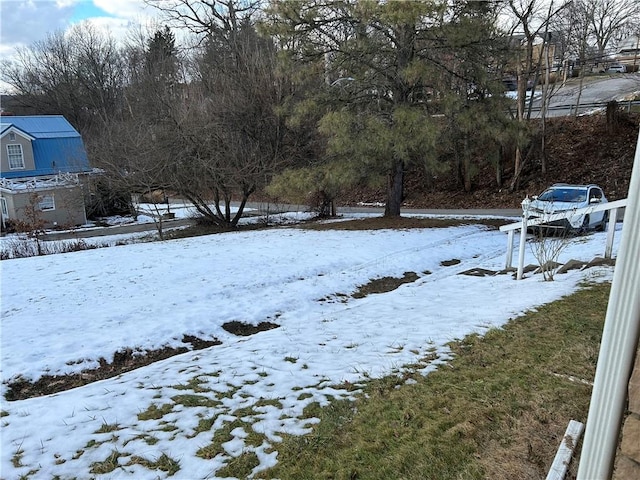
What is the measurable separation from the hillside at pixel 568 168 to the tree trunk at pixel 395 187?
7.74 m

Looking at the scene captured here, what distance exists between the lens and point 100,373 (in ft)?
19.5

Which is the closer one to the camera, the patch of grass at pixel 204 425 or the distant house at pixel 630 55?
the patch of grass at pixel 204 425

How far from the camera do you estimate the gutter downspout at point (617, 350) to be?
170 centimetres

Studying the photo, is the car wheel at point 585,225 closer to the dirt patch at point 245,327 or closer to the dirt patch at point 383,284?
the dirt patch at point 383,284

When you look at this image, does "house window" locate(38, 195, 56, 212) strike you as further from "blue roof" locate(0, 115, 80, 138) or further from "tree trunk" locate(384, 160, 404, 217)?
"tree trunk" locate(384, 160, 404, 217)

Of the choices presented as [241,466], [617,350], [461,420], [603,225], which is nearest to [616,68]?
[603,225]

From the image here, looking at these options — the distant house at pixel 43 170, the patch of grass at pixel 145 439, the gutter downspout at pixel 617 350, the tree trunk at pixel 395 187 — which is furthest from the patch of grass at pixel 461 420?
the distant house at pixel 43 170

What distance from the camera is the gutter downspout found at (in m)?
1.70

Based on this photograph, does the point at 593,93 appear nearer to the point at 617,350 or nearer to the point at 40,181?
the point at 617,350

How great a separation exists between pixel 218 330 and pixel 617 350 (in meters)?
6.33

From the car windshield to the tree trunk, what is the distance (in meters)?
5.02

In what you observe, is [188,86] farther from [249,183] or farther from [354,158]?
[354,158]

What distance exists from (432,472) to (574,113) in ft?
95.7

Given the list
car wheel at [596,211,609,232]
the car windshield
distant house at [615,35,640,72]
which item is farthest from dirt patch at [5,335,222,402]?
distant house at [615,35,640,72]
